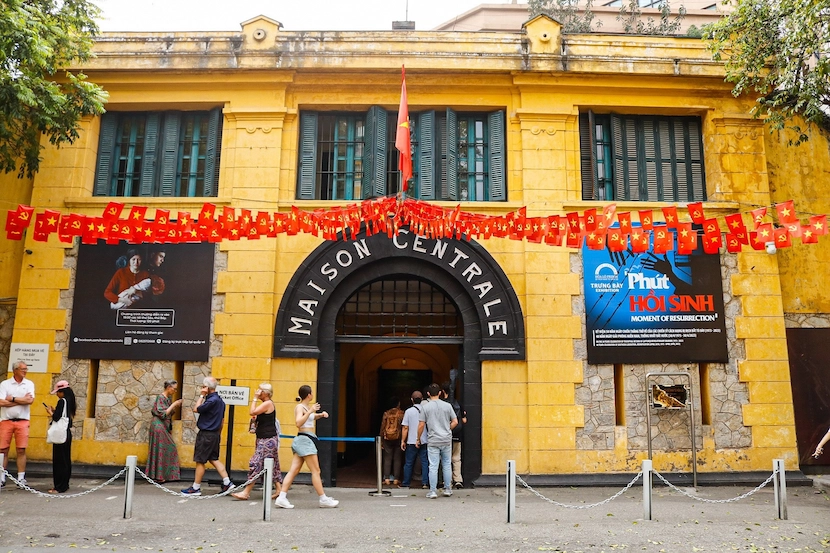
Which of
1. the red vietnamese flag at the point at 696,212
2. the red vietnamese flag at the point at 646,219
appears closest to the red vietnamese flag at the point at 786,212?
the red vietnamese flag at the point at 696,212

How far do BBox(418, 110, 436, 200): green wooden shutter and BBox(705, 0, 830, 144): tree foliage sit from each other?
542cm

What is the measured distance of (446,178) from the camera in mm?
12805

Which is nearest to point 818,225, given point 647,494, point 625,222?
point 625,222

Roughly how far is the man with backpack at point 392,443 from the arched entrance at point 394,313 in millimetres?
1011

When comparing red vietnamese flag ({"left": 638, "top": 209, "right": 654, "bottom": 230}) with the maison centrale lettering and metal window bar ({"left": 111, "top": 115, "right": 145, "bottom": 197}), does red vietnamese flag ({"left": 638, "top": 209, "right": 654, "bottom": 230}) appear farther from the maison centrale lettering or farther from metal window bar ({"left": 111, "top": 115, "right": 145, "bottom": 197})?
metal window bar ({"left": 111, "top": 115, "right": 145, "bottom": 197})


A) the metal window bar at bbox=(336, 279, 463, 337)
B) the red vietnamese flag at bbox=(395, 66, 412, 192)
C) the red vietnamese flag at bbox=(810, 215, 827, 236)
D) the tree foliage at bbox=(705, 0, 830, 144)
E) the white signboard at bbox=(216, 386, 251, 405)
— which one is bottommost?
the white signboard at bbox=(216, 386, 251, 405)

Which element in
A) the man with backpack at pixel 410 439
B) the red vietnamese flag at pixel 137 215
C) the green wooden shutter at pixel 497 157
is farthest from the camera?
the green wooden shutter at pixel 497 157

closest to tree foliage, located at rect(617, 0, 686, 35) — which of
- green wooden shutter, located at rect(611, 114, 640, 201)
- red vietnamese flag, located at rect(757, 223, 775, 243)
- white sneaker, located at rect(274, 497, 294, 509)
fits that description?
green wooden shutter, located at rect(611, 114, 640, 201)

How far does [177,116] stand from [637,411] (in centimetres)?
1059

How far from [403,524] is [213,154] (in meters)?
8.16

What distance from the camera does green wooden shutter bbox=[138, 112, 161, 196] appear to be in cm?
1302

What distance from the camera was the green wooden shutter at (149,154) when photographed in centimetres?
1302

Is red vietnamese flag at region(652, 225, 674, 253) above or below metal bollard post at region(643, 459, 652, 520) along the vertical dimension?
above

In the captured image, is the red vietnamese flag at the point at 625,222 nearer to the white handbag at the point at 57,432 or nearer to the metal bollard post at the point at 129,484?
the metal bollard post at the point at 129,484
